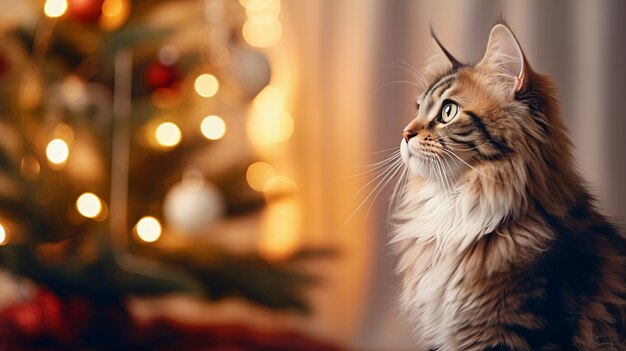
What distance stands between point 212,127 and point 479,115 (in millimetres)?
1056

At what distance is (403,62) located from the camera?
671 millimetres

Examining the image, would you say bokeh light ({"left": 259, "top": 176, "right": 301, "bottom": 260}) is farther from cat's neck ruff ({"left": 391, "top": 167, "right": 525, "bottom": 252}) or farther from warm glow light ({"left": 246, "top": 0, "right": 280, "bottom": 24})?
cat's neck ruff ({"left": 391, "top": 167, "right": 525, "bottom": 252})

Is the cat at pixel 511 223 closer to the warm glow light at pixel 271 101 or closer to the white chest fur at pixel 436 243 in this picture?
the white chest fur at pixel 436 243

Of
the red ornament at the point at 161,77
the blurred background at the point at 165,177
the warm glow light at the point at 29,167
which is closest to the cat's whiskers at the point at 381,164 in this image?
the blurred background at the point at 165,177

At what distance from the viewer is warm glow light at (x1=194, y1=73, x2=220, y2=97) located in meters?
1.57

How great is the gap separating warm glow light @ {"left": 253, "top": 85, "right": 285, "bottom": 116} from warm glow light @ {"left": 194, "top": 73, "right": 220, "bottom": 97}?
0.35ft

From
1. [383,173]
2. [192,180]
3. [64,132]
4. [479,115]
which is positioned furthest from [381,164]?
[64,132]

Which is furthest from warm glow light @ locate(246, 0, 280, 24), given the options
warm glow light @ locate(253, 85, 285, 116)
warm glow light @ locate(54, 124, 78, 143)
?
warm glow light @ locate(54, 124, 78, 143)

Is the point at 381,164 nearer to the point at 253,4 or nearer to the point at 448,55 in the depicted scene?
the point at 448,55

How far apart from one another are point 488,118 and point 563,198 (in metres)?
0.09

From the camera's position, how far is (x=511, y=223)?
0.56m

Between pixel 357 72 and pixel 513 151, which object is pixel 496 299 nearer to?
pixel 513 151

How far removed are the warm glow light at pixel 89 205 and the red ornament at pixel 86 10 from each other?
43cm

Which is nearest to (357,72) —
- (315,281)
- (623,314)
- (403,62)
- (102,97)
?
(403,62)
